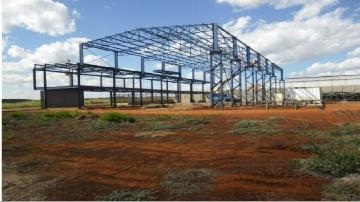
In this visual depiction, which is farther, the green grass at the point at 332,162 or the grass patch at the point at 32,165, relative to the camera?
the grass patch at the point at 32,165

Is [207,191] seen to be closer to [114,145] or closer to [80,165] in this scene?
[80,165]

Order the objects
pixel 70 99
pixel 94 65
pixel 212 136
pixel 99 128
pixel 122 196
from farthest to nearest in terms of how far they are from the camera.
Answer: pixel 70 99 < pixel 94 65 < pixel 99 128 < pixel 212 136 < pixel 122 196

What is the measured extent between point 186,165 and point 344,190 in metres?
3.51

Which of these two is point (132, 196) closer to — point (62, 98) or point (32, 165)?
point (32, 165)

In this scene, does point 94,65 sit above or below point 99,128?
above

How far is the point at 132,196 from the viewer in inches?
254

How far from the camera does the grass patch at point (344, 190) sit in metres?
6.08

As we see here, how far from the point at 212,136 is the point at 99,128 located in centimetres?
655

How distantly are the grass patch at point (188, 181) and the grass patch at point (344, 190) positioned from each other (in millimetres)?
1983

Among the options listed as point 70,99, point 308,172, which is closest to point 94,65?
point 70,99

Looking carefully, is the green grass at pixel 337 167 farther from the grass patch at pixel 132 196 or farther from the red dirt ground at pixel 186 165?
the grass patch at pixel 132 196

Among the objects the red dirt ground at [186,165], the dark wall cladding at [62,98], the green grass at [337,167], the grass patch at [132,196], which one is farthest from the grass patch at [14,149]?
the dark wall cladding at [62,98]

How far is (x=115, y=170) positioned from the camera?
8.56 meters

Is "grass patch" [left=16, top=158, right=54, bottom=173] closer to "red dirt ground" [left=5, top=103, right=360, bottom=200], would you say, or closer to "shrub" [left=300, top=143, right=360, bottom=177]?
"red dirt ground" [left=5, top=103, right=360, bottom=200]
